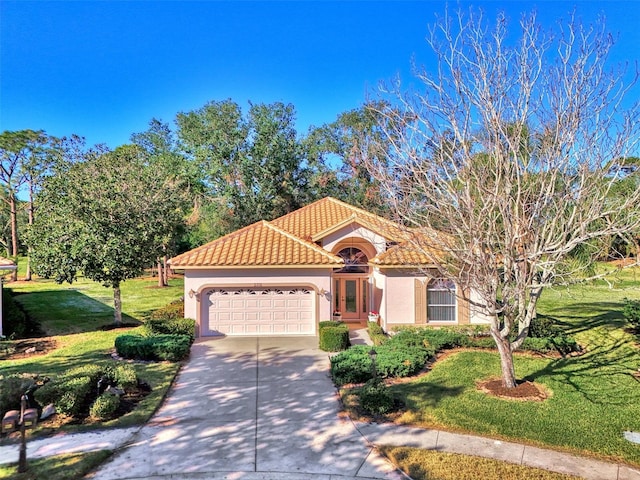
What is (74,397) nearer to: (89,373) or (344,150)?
(89,373)

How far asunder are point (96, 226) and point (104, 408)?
33.5ft

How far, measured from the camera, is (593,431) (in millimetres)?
8258

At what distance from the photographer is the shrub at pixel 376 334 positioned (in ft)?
49.6

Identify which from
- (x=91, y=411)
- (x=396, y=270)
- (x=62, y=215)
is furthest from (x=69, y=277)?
(x=396, y=270)

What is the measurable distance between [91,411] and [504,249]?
9604 millimetres

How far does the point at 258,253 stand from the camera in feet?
55.3

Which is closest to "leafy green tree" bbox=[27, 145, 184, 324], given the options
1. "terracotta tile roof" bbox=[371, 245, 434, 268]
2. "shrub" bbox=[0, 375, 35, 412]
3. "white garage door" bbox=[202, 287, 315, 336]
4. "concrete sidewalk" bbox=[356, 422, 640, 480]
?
"white garage door" bbox=[202, 287, 315, 336]

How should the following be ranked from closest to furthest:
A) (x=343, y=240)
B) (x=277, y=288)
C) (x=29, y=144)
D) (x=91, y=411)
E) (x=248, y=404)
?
(x=91, y=411) < (x=248, y=404) < (x=277, y=288) < (x=343, y=240) < (x=29, y=144)

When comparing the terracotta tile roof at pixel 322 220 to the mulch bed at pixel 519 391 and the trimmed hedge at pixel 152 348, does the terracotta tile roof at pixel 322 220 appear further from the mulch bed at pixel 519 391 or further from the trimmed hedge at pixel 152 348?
the mulch bed at pixel 519 391

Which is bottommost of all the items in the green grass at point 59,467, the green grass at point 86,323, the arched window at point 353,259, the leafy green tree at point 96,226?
the green grass at point 59,467

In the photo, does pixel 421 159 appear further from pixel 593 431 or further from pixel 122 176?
pixel 122 176

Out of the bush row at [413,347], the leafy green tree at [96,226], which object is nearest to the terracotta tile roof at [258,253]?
the leafy green tree at [96,226]

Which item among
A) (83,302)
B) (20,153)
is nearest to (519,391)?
(83,302)

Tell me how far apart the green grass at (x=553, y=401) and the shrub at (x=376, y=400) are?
41 centimetres
